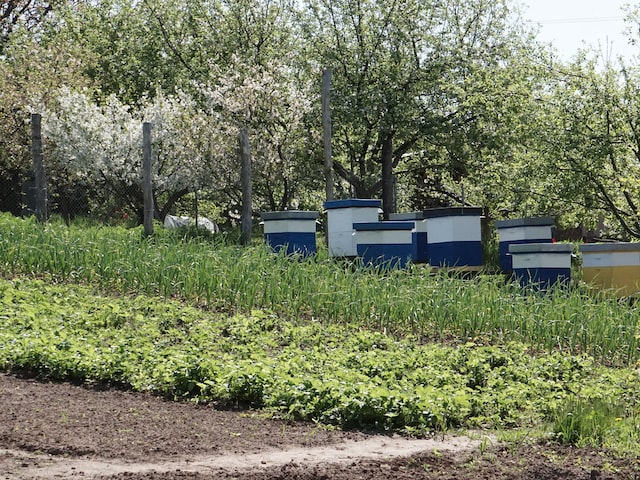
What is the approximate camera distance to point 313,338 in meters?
7.86

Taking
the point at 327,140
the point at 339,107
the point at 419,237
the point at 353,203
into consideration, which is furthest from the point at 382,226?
the point at 339,107

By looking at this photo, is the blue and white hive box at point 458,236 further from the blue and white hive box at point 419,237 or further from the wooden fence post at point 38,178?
the wooden fence post at point 38,178

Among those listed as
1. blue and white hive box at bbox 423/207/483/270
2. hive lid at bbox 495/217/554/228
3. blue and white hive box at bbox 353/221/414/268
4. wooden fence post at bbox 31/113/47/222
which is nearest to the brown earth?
blue and white hive box at bbox 353/221/414/268

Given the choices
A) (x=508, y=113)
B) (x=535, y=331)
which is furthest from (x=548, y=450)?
(x=508, y=113)

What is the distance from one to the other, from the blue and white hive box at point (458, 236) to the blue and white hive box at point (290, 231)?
1.83 metres

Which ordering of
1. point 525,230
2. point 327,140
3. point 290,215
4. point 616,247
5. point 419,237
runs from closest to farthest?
point 616,247 < point 290,215 < point 525,230 < point 419,237 < point 327,140

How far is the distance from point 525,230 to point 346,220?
2.83 m

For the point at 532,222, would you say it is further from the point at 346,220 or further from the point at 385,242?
the point at 346,220

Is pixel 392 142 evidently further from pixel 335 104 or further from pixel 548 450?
pixel 548 450

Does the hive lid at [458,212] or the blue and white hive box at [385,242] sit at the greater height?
the hive lid at [458,212]

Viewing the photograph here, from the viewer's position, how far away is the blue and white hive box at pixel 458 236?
40.5 ft

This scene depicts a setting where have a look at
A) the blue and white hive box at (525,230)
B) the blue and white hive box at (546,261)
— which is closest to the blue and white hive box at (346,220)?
the blue and white hive box at (525,230)

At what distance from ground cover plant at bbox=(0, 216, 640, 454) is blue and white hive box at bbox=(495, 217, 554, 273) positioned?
3.00 m

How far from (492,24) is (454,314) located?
1538cm
